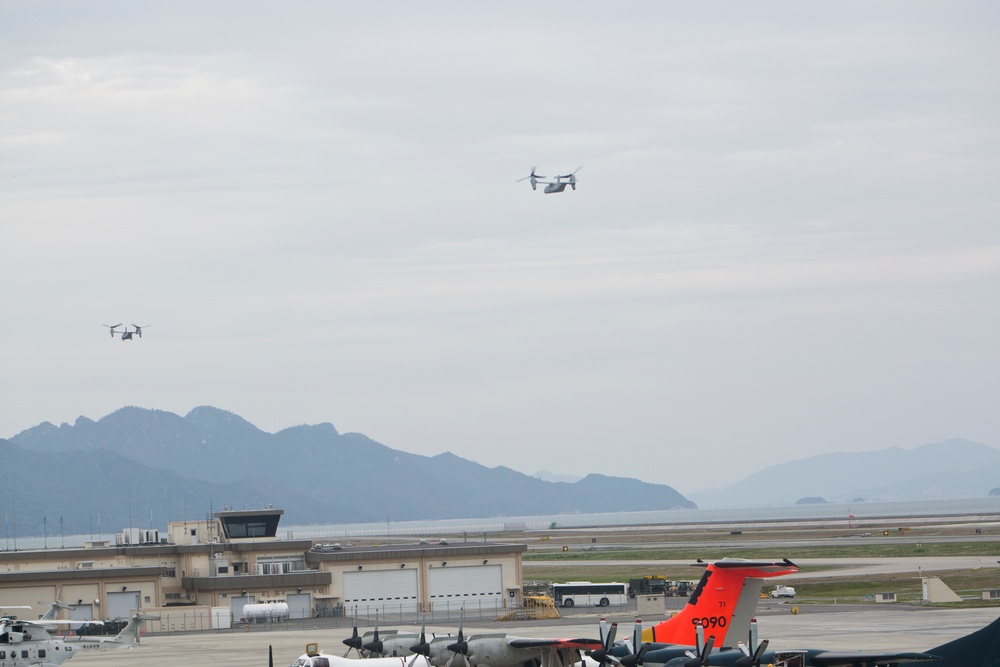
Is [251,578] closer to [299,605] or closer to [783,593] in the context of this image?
[299,605]

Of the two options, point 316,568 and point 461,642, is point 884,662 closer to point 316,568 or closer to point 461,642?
point 461,642

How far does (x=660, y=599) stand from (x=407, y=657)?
154ft

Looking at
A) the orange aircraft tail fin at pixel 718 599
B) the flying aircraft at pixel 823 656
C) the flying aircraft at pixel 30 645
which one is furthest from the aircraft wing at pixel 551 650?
the flying aircraft at pixel 30 645

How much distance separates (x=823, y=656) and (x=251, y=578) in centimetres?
6899

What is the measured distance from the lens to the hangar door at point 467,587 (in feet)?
328

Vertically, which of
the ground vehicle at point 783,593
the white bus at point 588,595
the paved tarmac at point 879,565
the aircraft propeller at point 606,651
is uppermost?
the paved tarmac at point 879,565

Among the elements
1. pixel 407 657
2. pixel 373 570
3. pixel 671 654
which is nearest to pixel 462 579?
pixel 373 570

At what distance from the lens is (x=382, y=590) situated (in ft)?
327

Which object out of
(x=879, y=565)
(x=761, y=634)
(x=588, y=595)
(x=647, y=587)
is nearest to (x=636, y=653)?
(x=761, y=634)

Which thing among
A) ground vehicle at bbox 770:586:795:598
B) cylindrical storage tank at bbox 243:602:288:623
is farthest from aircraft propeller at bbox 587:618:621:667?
ground vehicle at bbox 770:586:795:598

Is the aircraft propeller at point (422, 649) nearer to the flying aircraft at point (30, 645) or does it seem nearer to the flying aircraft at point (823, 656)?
the flying aircraft at point (823, 656)

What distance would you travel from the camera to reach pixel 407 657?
4244 cm

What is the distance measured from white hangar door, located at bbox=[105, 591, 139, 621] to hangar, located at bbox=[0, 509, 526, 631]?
0.26 ft

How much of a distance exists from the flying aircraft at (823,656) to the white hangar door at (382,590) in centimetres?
6412
